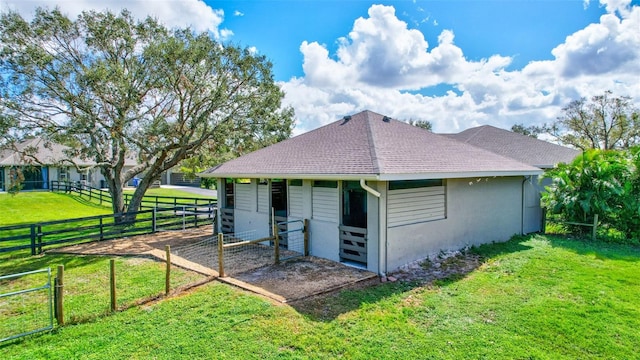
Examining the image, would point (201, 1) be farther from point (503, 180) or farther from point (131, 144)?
point (503, 180)

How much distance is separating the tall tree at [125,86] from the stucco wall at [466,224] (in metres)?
9.04

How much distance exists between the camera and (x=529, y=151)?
15727 millimetres

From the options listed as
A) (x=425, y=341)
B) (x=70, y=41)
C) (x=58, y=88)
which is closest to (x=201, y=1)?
(x=70, y=41)

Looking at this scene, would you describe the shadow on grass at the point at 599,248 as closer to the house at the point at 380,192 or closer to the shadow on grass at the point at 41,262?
the house at the point at 380,192

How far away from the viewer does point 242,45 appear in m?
13.7

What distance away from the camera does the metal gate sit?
4895mm

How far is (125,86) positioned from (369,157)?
936cm

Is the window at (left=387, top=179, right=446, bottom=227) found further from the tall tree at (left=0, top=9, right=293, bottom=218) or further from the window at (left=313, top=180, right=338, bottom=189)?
the tall tree at (left=0, top=9, right=293, bottom=218)

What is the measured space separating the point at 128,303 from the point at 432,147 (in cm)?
835

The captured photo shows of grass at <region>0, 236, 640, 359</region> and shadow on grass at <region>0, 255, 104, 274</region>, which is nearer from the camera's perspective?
grass at <region>0, 236, 640, 359</region>

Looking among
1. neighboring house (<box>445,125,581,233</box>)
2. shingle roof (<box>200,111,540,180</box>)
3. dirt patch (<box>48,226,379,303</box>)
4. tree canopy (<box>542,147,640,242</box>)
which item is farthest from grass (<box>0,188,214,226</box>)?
tree canopy (<box>542,147,640,242</box>)

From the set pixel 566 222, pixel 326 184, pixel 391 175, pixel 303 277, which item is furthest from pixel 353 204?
pixel 566 222

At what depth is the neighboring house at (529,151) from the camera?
38.7 feet

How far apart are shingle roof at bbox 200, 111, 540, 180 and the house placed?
33mm
